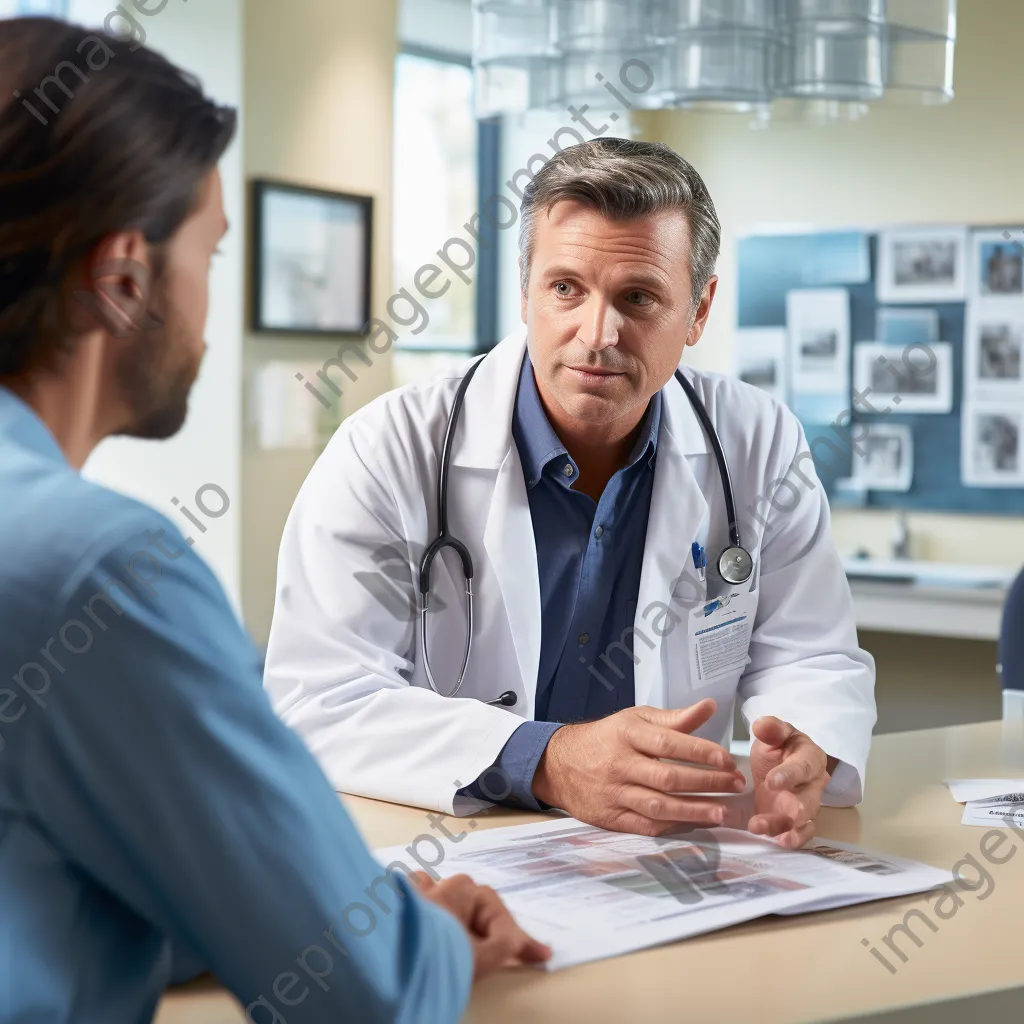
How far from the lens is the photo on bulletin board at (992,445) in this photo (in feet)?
14.1

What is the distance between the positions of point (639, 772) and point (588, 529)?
1.80 ft

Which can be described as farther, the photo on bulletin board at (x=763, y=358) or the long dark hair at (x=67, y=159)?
the photo on bulletin board at (x=763, y=358)

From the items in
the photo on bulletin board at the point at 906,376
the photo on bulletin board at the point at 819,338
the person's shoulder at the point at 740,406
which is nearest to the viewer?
the person's shoulder at the point at 740,406

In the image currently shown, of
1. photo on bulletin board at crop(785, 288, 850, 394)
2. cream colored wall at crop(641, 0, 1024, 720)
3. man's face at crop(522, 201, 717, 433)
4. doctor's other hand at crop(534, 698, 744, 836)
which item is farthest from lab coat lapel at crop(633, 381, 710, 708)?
photo on bulletin board at crop(785, 288, 850, 394)

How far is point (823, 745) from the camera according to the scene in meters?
1.53

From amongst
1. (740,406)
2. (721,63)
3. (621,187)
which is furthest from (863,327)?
(621,187)

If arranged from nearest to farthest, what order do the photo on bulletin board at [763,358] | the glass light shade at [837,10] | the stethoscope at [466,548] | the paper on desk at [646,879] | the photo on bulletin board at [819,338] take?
the paper on desk at [646,879]
the stethoscope at [466,548]
the glass light shade at [837,10]
the photo on bulletin board at [819,338]
the photo on bulletin board at [763,358]

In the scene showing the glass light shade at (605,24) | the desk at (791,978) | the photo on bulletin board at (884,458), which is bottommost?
the desk at (791,978)

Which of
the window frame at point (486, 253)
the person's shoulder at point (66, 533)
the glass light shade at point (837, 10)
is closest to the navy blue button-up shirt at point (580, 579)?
the glass light shade at point (837, 10)

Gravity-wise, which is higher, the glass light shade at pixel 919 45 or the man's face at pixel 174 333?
the glass light shade at pixel 919 45

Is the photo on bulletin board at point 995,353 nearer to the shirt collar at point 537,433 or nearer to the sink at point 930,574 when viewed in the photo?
the sink at point 930,574

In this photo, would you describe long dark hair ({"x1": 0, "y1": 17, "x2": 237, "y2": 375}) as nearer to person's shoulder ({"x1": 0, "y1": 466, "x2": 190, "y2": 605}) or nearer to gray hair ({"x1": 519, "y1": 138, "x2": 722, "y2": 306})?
person's shoulder ({"x1": 0, "y1": 466, "x2": 190, "y2": 605})

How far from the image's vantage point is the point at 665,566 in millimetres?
1807

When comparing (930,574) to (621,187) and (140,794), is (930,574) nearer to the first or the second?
(621,187)
